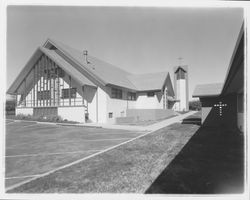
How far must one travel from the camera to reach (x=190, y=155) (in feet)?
21.2

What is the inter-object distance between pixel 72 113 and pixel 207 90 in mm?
14118

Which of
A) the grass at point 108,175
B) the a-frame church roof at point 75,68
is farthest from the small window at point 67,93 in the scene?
the grass at point 108,175

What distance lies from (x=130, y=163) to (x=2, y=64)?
4708mm

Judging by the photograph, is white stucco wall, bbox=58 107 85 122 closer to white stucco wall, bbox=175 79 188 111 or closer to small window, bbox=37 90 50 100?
small window, bbox=37 90 50 100

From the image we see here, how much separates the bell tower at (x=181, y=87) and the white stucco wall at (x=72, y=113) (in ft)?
101

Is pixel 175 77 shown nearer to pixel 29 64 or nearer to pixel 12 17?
pixel 29 64

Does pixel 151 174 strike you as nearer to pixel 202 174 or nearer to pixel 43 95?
pixel 202 174

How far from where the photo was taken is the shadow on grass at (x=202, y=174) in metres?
3.93

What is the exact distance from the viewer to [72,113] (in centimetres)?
1908

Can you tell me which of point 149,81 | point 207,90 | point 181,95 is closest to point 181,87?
point 181,95

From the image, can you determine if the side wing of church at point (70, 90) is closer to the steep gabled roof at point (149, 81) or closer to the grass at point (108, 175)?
the steep gabled roof at point (149, 81)

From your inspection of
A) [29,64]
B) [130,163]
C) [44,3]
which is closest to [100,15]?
[44,3]

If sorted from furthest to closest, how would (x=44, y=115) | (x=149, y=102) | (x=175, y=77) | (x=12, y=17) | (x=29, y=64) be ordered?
(x=175, y=77), (x=149, y=102), (x=29, y=64), (x=44, y=115), (x=12, y=17)

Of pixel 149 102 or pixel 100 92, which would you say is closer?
pixel 100 92
